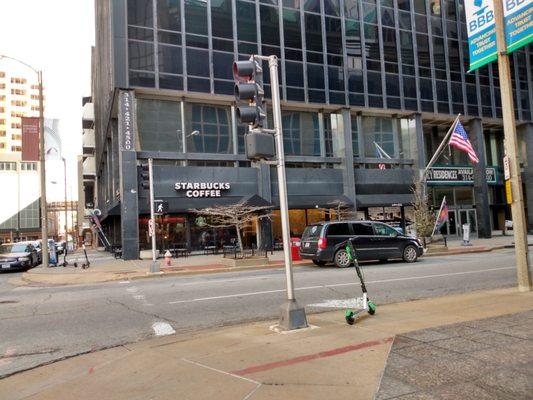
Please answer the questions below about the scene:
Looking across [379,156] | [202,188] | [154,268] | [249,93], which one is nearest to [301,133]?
[379,156]

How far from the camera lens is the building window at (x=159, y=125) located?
29.0 meters

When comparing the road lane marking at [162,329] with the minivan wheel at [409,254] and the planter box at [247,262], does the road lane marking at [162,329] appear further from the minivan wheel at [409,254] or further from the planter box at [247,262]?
the minivan wheel at [409,254]

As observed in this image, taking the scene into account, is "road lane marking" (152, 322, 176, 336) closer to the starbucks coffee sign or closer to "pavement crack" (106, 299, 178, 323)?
"pavement crack" (106, 299, 178, 323)

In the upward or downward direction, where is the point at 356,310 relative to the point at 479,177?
downward

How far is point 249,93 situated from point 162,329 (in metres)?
4.22

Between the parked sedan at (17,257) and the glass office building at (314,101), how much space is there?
17.0ft

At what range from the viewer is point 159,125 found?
2939cm

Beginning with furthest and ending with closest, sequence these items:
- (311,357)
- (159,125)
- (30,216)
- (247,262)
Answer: (30,216)
(159,125)
(247,262)
(311,357)

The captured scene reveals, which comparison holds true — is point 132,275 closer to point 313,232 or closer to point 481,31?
point 313,232

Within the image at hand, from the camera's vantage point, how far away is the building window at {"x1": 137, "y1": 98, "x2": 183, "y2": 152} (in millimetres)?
28984

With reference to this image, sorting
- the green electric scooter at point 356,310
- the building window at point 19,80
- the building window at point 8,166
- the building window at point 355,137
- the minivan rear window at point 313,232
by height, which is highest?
the building window at point 19,80

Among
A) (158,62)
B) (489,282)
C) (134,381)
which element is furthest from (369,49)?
(134,381)

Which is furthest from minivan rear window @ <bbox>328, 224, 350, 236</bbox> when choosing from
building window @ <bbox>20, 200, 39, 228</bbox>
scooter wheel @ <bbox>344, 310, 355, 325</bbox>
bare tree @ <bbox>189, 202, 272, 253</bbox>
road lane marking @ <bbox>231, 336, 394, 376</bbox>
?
building window @ <bbox>20, 200, 39, 228</bbox>

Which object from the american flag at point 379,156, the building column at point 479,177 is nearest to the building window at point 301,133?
the american flag at point 379,156
